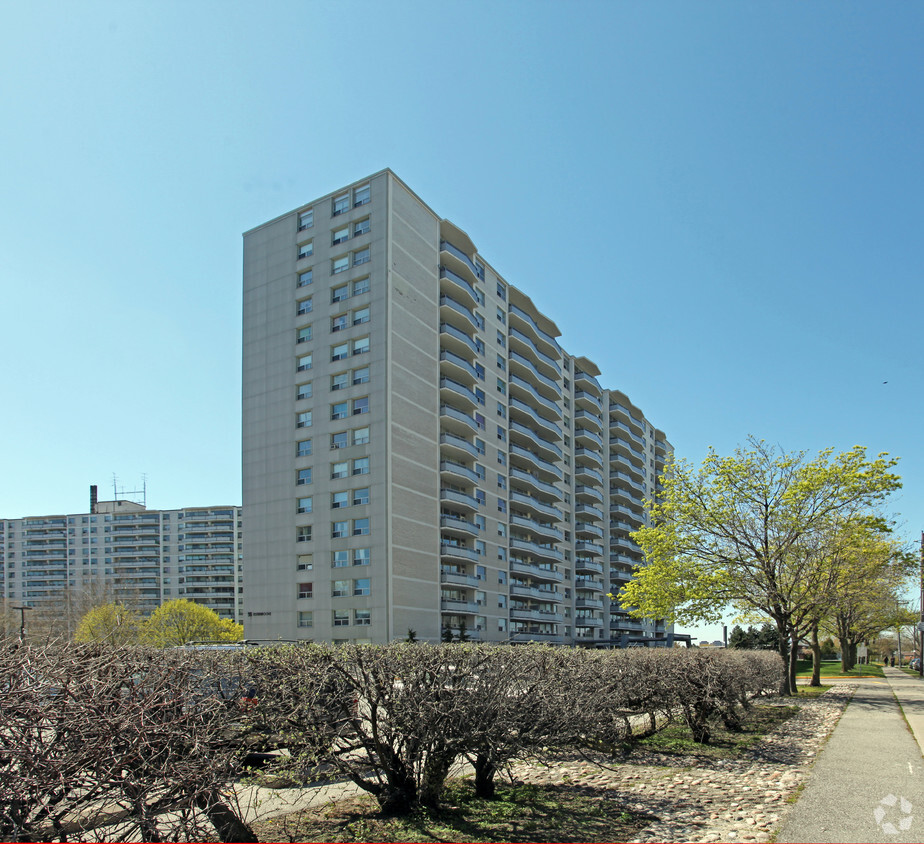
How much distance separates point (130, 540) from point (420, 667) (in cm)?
14260

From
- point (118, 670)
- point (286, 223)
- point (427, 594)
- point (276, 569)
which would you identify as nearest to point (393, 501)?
point (427, 594)

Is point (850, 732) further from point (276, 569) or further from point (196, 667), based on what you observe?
point (276, 569)

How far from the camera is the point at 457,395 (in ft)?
185

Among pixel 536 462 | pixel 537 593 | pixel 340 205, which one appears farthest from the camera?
pixel 536 462

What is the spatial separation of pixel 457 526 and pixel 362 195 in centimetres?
2582

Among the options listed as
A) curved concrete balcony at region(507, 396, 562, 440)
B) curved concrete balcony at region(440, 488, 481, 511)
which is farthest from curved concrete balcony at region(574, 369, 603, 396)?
curved concrete balcony at region(440, 488, 481, 511)

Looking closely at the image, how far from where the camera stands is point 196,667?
7.24 metres

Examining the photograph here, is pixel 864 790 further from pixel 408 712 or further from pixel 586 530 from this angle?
pixel 586 530

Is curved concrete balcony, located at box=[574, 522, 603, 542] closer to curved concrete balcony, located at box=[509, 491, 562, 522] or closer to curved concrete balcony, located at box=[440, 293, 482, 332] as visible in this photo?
curved concrete balcony, located at box=[509, 491, 562, 522]

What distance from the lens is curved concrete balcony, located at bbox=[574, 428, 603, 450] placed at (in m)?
82.8

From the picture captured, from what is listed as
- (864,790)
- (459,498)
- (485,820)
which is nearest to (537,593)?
(459,498)

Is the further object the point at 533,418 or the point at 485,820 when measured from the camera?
the point at 533,418

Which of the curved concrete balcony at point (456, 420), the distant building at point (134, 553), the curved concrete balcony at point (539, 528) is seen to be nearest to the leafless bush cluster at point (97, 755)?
the curved concrete balcony at point (456, 420)

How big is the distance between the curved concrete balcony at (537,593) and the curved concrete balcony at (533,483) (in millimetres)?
9340
